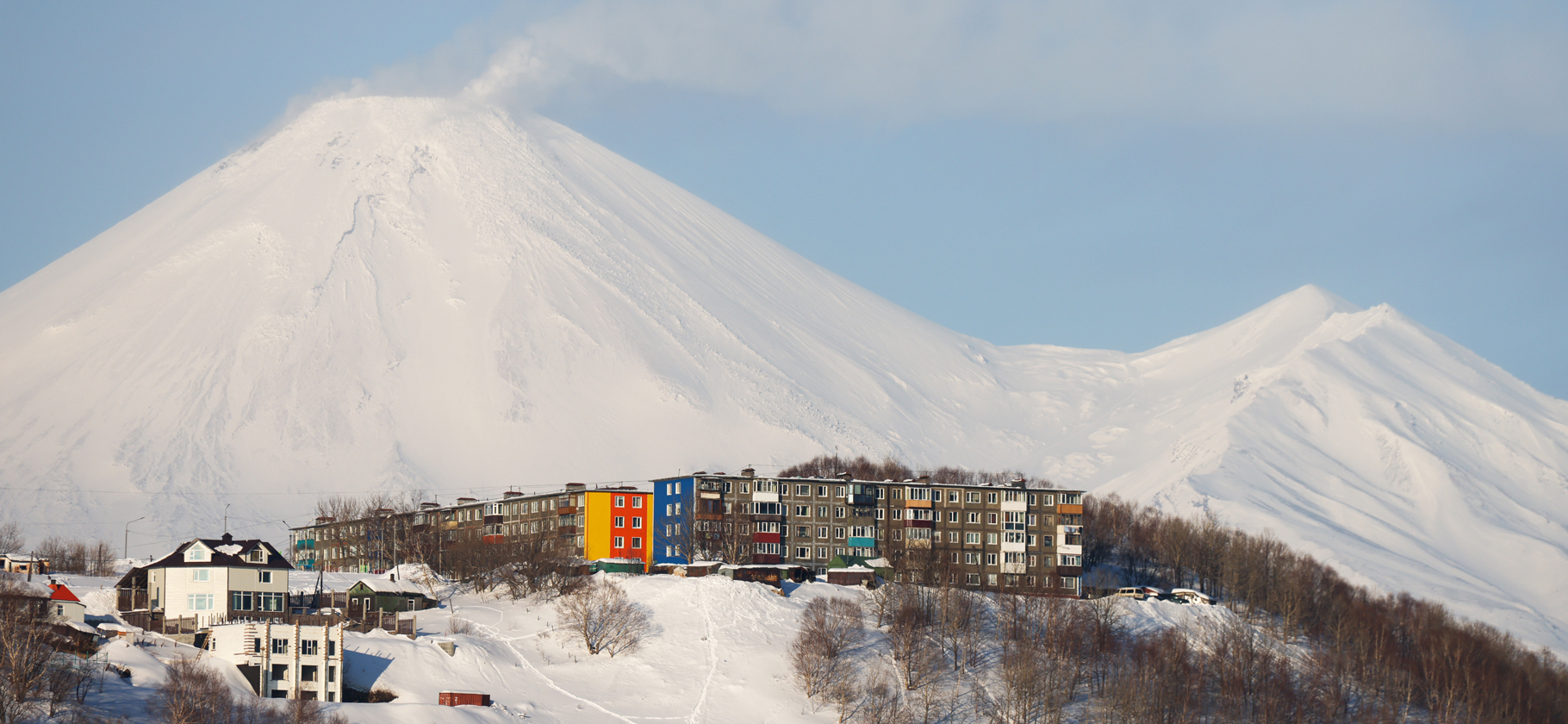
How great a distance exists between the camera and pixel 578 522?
336ft

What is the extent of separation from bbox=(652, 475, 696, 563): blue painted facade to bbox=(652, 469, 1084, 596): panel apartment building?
0.08 metres

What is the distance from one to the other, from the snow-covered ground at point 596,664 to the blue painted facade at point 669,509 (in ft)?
56.7

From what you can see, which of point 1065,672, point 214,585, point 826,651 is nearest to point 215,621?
point 214,585

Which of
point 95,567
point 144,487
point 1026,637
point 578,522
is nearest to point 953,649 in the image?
point 1026,637

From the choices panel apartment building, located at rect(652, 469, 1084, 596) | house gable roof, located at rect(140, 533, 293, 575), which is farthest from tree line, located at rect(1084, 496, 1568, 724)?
house gable roof, located at rect(140, 533, 293, 575)

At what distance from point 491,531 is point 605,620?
34.0 m

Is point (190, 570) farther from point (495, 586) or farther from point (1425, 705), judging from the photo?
point (1425, 705)

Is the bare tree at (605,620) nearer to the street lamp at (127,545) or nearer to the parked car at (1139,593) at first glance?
the parked car at (1139,593)

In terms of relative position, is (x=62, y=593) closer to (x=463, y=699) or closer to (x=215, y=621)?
(x=215, y=621)

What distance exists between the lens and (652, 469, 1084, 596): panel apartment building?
4045 inches

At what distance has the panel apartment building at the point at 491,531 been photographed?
100812 mm

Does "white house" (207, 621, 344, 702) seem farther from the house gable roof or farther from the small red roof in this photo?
the small red roof

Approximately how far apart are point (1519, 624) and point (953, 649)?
113 meters

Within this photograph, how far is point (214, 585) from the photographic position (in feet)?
231
